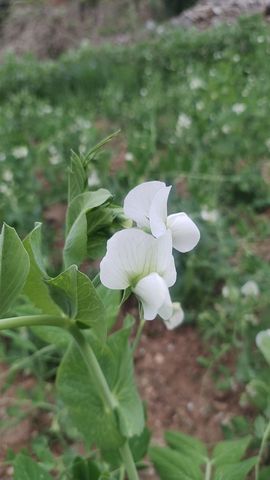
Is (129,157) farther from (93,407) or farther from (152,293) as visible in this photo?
(152,293)

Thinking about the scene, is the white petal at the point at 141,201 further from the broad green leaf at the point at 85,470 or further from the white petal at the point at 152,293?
the broad green leaf at the point at 85,470

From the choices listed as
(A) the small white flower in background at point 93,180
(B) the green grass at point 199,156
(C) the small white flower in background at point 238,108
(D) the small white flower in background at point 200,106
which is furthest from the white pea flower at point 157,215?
(D) the small white flower in background at point 200,106

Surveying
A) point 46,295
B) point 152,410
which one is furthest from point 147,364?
point 46,295

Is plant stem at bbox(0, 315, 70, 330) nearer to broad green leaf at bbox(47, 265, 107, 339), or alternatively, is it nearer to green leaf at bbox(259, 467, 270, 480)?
broad green leaf at bbox(47, 265, 107, 339)

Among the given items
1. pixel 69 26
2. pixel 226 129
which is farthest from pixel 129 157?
pixel 69 26

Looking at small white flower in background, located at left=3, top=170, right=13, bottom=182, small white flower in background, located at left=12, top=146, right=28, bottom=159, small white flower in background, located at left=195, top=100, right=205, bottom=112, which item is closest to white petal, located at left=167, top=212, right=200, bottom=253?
small white flower in background, located at left=3, top=170, right=13, bottom=182

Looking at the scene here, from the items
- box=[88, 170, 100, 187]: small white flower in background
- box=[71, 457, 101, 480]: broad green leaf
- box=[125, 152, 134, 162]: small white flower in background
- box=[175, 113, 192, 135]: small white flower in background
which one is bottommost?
box=[175, 113, 192, 135]: small white flower in background
